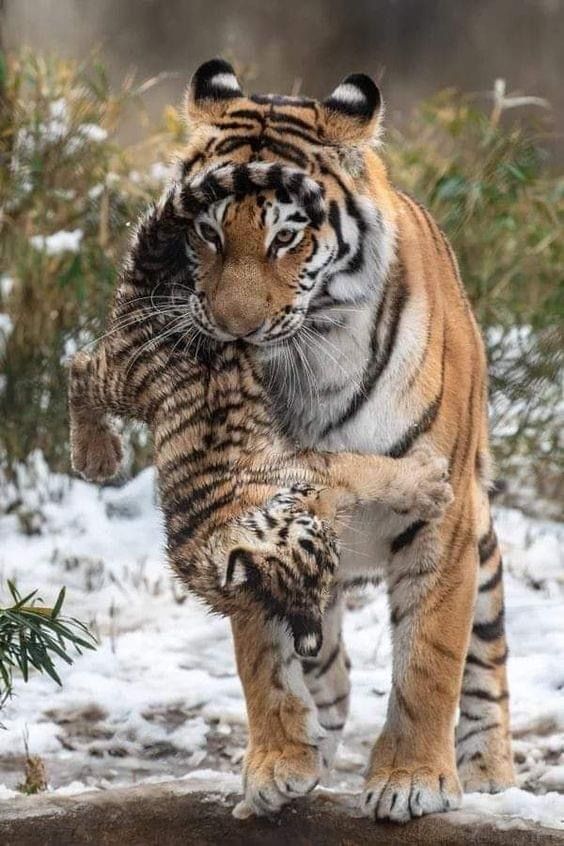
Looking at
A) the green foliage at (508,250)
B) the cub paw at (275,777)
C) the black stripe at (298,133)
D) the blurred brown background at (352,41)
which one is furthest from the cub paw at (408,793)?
the blurred brown background at (352,41)

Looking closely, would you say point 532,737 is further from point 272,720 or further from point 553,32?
point 553,32

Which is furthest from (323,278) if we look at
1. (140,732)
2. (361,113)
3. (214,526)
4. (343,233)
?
(140,732)

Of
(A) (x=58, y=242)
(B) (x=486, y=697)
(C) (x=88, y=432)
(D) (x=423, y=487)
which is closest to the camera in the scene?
(D) (x=423, y=487)

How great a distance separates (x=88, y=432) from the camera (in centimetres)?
335

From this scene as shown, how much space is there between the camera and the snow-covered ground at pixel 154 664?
3.86 m

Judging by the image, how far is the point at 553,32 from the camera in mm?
10031

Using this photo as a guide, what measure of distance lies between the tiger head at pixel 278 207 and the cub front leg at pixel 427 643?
0.53 m

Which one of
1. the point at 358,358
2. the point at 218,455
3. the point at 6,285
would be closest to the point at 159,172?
the point at 6,285

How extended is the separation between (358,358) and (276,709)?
2.41 feet

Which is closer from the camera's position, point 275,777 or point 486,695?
point 275,777

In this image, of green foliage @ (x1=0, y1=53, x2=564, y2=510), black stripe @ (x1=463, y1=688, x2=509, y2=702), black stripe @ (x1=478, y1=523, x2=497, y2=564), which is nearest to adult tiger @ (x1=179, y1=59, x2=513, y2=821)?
black stripe @ (x1=478, y1=523, x2=497, y2=564)

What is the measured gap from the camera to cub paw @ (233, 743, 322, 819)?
2904 millimetres

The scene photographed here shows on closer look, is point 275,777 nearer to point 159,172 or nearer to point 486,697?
point 486,697

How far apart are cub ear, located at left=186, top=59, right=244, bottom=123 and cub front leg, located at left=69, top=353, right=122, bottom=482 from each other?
22.3 inches
